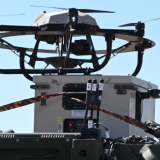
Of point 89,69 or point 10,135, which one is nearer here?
point 10,135

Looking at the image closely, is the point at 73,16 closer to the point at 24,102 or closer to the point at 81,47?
the point at 81,47

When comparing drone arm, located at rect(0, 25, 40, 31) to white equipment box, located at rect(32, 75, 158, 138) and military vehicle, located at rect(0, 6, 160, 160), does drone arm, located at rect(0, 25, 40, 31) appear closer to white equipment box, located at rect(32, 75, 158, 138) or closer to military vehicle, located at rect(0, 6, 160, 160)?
military vehicle, located at rect(0, 6, 160, 160)

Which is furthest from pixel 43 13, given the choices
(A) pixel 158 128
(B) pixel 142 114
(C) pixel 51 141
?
(C) pixel 51 141

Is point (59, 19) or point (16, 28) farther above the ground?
point (59, 19)

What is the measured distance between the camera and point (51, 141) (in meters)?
5.94

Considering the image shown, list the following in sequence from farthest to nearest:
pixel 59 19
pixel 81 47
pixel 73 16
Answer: pixel 81 47, pixel 59 19, pixel 73 16

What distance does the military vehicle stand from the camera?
19.5 ft

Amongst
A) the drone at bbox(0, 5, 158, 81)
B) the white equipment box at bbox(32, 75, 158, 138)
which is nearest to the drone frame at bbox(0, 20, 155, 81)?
the drone at bbox(0, 5, 158, 81)

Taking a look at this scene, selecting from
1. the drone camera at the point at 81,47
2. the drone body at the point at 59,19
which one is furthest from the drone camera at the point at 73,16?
the drone camera at the point at 81,47

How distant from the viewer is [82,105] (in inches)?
330

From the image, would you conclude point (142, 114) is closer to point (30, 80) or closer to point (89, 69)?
point (89, 69)

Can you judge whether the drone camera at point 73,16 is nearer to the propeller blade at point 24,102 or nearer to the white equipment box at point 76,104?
the white equipment box at point 76,104

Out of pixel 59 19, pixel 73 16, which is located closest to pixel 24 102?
pixel 73 16

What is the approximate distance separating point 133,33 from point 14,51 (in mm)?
3040
